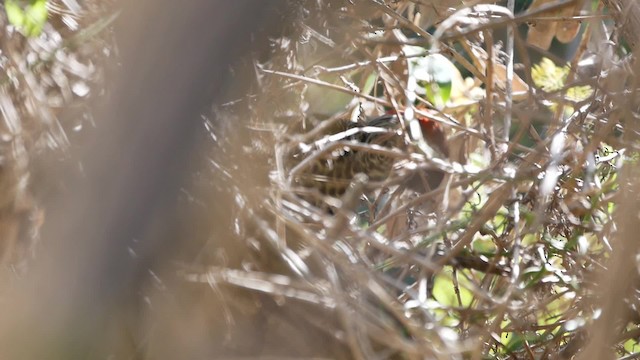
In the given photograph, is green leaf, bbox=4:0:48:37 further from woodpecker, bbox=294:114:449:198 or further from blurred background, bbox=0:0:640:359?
woodpecker, bbox=294:114:449:198

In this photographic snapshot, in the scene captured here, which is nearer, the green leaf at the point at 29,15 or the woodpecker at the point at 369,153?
the green leaf at the point at 29,15

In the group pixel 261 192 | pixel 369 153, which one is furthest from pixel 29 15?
→ pixel 369 153

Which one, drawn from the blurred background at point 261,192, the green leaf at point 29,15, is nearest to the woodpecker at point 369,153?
the blurred background at point 261,192

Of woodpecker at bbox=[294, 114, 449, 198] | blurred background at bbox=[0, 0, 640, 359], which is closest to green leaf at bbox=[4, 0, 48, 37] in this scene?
blurred background at bbox=[0, 0, 640, 359]

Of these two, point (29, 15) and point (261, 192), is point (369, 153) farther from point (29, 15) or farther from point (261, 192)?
point (29, 15)

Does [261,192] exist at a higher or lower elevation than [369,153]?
higher

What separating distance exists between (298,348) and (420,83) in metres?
0.90

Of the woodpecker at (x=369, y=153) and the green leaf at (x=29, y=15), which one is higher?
the green leaf at (x=29, y=15)

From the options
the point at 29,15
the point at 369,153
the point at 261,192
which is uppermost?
the point at 29,15

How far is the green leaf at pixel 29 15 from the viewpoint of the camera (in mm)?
956

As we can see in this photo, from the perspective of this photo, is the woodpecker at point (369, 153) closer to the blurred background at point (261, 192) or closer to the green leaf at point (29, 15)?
the blurred background at point (261, 192)

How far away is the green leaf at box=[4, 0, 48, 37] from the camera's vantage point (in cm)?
96

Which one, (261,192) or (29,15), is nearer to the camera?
(29,15)

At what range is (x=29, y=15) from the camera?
3.19 feet
